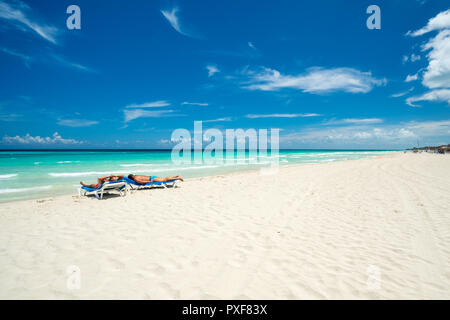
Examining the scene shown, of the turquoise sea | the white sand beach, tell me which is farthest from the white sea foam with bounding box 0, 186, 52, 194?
the white sand beach

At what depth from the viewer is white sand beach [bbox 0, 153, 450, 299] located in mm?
2828

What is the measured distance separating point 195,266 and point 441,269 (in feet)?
12.7

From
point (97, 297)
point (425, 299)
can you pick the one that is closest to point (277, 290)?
point (425, 299)

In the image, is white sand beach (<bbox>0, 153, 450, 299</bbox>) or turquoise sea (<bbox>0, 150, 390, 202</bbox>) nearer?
white sand beach (<bbox>0, 153, 450, 299</bbox>)

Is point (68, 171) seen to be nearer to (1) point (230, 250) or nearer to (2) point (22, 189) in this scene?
(2) point (22, 189)

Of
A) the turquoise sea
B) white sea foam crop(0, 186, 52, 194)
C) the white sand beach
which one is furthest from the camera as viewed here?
the turquoise sea

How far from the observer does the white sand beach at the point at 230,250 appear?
111 inches

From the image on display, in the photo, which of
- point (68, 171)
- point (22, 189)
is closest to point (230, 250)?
point (22, 189)

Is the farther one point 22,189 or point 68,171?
point 68,171

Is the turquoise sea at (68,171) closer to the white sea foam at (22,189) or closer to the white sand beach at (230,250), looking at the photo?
the white sea foam at (22,189)

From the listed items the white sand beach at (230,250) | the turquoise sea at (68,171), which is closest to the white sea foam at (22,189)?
the turquoise sea at (68,171)

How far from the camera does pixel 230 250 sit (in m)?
3.88

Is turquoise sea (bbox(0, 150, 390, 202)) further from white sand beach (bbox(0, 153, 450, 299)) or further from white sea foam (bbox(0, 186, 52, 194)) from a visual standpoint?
white sand beach (bbox(0, 153, 450, 299))

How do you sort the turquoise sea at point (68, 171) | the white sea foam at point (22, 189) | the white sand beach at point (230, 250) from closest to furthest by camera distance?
the white sand beach at point (230, 250), the white sea foam at point (22, 189), the turquoise sea at point (68, 171)
